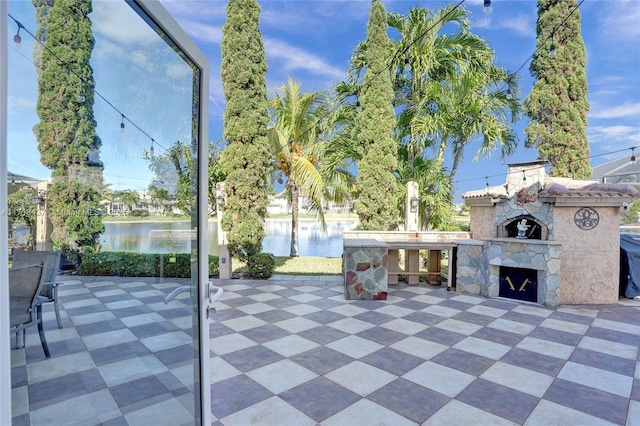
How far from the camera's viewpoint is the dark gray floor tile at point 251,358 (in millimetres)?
3021

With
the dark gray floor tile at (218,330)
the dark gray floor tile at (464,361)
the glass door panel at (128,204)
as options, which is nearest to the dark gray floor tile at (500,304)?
Result: the dark gray floor tile at (464,361)

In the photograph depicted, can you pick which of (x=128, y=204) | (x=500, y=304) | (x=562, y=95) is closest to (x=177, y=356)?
(x=128, y=204)

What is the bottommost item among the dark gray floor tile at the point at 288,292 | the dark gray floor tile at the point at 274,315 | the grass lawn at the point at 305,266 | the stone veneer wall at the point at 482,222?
the dark gray floor tile at the point at 274,315

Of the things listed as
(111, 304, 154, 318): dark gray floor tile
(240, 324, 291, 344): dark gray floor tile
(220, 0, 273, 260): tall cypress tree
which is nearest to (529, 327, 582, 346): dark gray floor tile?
(240, 324, 291, 344): dark gray floor tile

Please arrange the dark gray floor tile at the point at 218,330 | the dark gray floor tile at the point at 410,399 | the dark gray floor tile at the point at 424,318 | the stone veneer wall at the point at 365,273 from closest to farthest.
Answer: the dark gray floor tile at the point at 410,399, the dark gray floor tile at the point at 218,330, the dark gray floor tile at the point at 424,318, the stone veneer wall at the point at 365,273

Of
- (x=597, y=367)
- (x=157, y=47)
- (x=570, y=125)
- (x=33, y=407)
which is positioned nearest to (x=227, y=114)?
(x=157, y=47)

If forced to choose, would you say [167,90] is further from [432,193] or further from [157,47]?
[432,193]

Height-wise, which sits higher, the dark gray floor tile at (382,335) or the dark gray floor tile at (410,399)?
the dark gray floor tile at (382,335)

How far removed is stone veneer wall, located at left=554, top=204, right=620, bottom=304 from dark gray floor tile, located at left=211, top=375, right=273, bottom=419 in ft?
16.2

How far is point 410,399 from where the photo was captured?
8.17ft

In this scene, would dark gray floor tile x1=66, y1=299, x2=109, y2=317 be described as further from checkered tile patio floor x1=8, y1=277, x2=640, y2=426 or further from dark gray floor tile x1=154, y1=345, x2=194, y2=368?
dark gray floor tile x1=154, y1=345, x2=194, y2=368

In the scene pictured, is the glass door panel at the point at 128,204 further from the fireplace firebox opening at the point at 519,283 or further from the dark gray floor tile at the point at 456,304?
the fireplace firebox opening at the point at 519,283

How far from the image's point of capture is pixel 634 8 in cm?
526

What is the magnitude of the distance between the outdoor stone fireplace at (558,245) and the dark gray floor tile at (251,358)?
Result: 3941 millimetres
